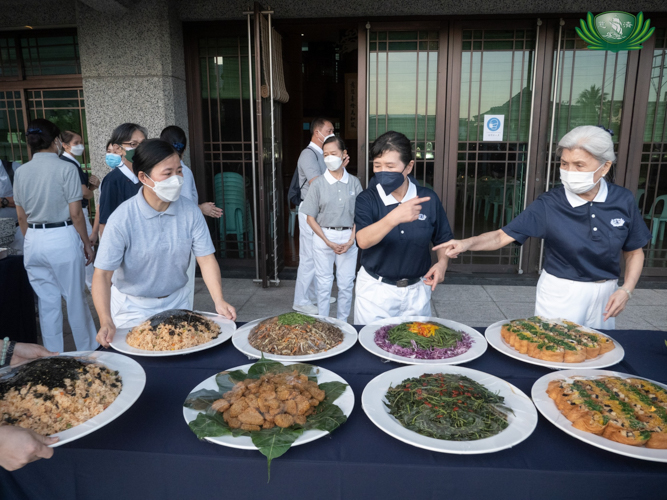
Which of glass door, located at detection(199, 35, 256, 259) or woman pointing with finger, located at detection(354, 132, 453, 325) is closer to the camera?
woman pointing with finger, located at detection(354, 132, 453, 325)

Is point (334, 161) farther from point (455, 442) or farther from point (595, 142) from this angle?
point (455, 442)

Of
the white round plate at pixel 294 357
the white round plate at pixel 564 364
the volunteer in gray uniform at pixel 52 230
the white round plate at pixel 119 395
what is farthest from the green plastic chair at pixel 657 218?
the volunteer in gray uniform at pixel 52 230

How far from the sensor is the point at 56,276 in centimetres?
334

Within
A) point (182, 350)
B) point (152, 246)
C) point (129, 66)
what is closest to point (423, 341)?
point (182, 350)

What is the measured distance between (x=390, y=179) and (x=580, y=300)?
1.16 m

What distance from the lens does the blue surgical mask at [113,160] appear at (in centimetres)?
344

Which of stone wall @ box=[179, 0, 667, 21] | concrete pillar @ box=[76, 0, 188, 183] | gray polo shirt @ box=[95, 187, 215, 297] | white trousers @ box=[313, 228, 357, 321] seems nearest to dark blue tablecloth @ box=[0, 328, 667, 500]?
gray polo shirt @ box=[95, 187, 215, 297]

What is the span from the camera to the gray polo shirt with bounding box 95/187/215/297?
2.11 meters

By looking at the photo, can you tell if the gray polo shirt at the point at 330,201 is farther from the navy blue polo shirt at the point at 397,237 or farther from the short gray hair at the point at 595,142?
the short gray hair at the point at 595,142

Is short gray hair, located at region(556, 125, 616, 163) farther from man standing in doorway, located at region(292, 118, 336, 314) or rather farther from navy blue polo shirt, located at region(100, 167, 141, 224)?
navy blue polo shirt, located at region(100, 167, 141, 224)

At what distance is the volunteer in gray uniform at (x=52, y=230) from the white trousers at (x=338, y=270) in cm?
197

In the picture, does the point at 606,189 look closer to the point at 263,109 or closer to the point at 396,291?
the point at 396,291

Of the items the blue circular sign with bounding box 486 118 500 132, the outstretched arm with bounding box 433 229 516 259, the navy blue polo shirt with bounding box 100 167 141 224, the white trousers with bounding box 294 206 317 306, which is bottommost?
the white trousers with bounding box 294 206 317 306

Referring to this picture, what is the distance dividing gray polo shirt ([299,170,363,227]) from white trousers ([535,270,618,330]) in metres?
2.05
